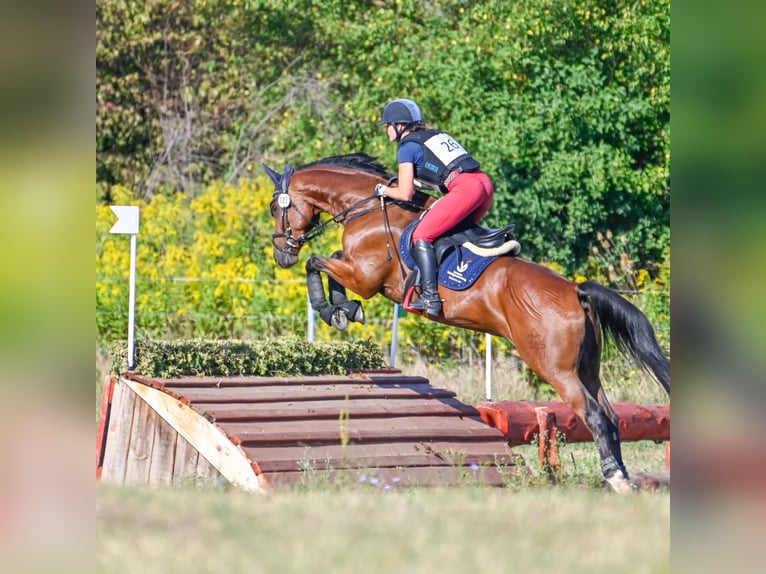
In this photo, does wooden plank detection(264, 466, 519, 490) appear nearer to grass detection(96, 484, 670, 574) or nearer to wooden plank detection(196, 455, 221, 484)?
wooden plank detection(196, 455, 221, 484)

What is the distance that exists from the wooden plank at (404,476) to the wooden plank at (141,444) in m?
1.64

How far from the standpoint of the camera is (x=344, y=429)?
714cm

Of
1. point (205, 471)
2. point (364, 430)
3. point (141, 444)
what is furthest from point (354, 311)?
point (141, 444)

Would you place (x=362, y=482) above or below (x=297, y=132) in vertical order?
below

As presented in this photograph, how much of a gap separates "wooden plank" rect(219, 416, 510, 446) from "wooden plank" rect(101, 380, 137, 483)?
1302 mm

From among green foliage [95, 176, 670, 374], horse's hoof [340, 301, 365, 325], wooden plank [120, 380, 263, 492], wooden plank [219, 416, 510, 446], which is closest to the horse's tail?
wooden plank [219, 416, 510, 446]

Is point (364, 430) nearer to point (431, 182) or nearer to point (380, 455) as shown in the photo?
point (380, 455)

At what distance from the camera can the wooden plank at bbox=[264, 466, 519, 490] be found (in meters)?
6.50

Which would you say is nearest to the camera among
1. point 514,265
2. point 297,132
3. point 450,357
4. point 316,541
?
point 316,541
